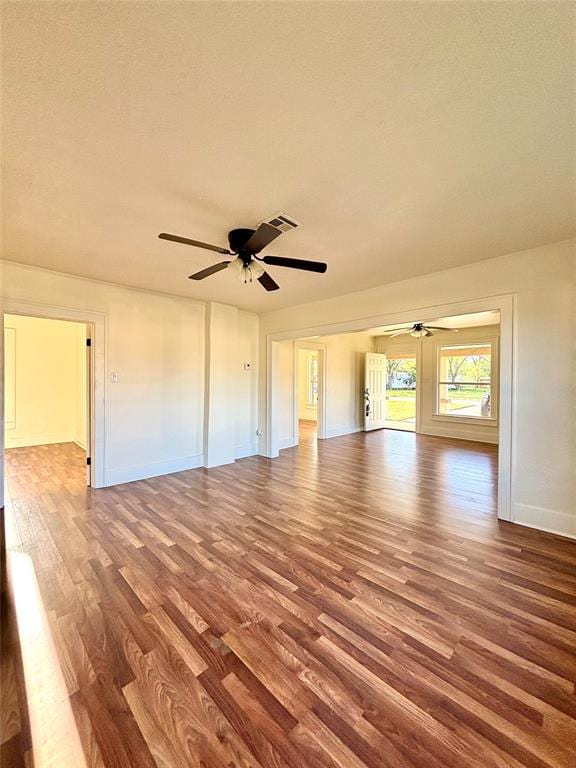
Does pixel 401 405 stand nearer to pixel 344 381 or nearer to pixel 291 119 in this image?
pixel 344 381

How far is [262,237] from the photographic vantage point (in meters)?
2.15

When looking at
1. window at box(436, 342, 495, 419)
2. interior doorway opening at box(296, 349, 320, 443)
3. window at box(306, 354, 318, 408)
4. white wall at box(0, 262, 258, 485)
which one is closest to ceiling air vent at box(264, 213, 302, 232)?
white wall at box(0, 262, 258, 485)

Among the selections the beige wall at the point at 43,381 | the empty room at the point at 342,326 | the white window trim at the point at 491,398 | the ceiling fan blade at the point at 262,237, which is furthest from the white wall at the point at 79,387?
the white window trim at the point at 491,398

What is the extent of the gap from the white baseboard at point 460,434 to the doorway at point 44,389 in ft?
26.0

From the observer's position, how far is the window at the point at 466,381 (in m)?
7.47

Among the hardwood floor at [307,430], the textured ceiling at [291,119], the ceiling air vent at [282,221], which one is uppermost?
the textured ceiling at [291,119]

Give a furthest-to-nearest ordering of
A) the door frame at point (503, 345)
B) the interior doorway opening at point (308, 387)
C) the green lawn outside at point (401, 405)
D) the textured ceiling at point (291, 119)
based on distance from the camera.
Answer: the green lawn outside at point (401, 405) → the interior doorway opening at point (308, 387) → the door frame at point (503, 345) → the textured ceiling at point (291, 119)

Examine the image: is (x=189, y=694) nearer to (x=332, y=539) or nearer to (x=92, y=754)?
(x=92, y=754)

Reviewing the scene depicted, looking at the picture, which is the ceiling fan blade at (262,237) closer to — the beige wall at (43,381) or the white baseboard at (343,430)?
the beige wall at (43,381)

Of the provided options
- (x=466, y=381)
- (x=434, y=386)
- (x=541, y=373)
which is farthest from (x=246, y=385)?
(x=466, y=381)

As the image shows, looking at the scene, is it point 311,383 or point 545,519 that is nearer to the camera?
point 545,519

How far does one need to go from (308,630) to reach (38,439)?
7317 millimetres

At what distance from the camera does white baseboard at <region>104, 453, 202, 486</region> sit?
4.23 meters

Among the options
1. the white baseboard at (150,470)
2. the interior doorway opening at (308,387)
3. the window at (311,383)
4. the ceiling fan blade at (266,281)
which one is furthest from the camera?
the window at (311,383)
